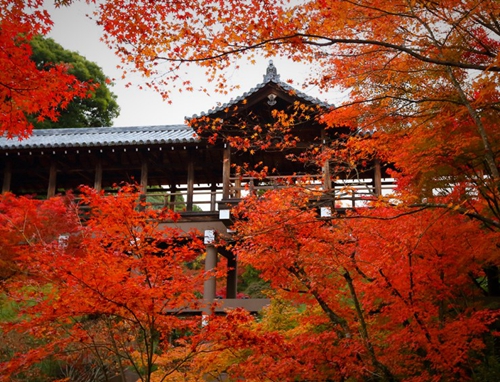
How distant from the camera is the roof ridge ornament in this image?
15.9m

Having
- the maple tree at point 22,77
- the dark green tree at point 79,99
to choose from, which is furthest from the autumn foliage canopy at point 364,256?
the dark green tree at point 79,99

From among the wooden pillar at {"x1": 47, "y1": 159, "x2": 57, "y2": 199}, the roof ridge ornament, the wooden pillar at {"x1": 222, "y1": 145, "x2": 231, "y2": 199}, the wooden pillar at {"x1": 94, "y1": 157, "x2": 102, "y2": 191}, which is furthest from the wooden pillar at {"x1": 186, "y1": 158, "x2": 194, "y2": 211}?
the wooden pillar at {"x1": 47, "y1": 159, "x2": 57, "y2": 199}

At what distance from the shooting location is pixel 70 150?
673 inches

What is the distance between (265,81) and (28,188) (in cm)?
1212

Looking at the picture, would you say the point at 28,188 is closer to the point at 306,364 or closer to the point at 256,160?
the point at 256,160

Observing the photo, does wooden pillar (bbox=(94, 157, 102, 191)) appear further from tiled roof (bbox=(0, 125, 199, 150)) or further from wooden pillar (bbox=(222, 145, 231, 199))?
wooden pillar (bbox=(222, 145, 231, 199))

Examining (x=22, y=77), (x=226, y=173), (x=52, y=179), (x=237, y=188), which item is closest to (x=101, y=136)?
(x=52, y=179)

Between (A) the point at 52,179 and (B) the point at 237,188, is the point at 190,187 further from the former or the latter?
(A) the point at 52,179

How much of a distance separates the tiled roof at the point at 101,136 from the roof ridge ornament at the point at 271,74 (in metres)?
3.56

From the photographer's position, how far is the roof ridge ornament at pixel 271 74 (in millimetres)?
15927

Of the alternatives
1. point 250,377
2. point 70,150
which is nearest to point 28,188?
point 70,150

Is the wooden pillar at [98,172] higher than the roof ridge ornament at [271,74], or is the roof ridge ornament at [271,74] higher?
the roof ridge ornament at [271,74]

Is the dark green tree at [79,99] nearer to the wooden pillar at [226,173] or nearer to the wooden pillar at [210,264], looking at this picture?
the wooden pillar at [226,173]

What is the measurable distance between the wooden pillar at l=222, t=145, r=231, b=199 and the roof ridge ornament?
265 centimetres
